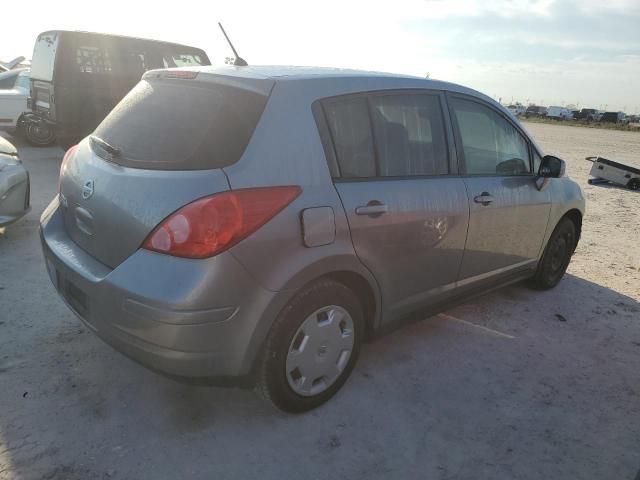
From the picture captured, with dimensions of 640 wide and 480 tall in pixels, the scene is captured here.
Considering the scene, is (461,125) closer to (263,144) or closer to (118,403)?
(263,144)

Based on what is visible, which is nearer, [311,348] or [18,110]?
[311,348]

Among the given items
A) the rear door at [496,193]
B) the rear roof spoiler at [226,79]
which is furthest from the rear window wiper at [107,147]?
the rear door at [496,193]

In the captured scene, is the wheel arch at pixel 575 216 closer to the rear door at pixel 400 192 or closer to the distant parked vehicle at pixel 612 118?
the rear door at pixel 400 192

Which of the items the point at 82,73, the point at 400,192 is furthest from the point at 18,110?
the point at 400,192

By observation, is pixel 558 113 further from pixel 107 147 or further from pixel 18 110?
pixel 107 147

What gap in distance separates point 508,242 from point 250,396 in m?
2.15

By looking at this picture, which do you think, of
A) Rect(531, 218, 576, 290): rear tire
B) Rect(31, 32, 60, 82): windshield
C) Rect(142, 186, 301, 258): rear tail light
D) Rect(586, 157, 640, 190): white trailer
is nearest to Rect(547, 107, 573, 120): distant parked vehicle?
Rect(586, 157, 640, 190): white trailer

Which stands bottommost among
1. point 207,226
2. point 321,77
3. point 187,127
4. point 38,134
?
point 38,134

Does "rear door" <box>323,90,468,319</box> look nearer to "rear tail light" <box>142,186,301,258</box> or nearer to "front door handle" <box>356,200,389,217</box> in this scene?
"front door handle" <box>356,200,389,217</box>

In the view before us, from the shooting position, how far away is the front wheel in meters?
10.2

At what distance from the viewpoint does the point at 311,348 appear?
2549mm

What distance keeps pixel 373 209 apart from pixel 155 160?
1081mm

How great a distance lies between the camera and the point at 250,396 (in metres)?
2.76

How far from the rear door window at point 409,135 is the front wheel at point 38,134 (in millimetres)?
9218
